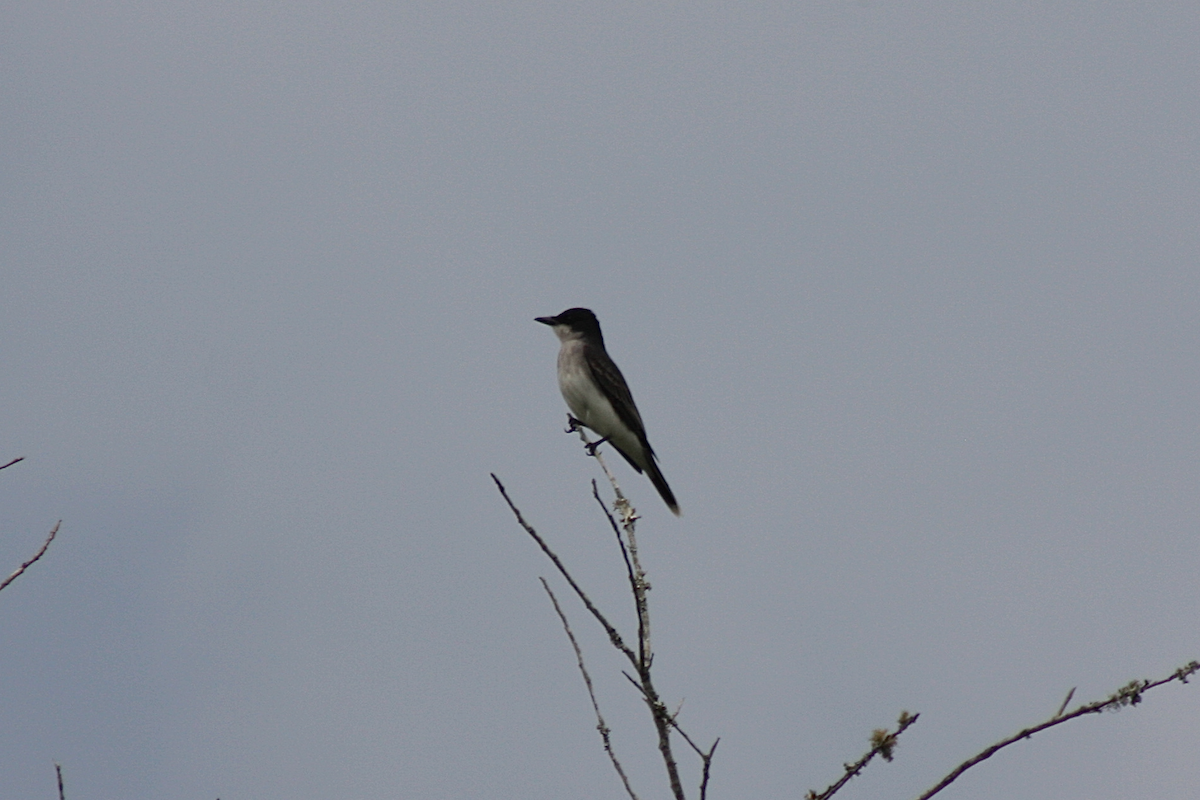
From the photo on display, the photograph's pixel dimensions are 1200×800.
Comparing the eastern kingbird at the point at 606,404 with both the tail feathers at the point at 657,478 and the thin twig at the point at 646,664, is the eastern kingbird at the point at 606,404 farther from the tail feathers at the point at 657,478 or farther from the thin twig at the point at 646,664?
the thin twig at the point at 646,664

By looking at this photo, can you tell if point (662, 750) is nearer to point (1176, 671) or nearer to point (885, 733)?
point (885, 733)

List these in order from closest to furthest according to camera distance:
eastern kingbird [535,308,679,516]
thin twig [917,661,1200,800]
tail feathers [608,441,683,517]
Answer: thin twig [917,661,1200,800]
eastern kingbird [535,308,679,516]
tail feathers [608,441,683,517]

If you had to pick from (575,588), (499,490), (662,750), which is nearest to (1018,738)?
(662,750)

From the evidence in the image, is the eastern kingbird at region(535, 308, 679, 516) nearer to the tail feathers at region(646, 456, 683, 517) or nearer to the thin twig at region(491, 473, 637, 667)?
the tail feathers at region(646, 456, 683, 517)

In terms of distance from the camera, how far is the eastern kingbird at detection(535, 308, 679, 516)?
14.3 metres

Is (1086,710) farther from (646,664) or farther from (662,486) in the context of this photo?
(662,486)

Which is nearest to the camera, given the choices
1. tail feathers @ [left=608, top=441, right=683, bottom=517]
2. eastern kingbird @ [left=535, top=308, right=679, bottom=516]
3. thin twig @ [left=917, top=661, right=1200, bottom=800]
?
thin twig @ [left=917, top=661, right=1200, bottom=800]

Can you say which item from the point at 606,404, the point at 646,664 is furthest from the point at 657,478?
the point at 646,664

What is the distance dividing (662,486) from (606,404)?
102 cm

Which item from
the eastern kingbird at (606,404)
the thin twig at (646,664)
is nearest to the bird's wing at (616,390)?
the eastern kingbird at (606,404)

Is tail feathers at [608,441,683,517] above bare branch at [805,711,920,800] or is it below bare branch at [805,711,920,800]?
above

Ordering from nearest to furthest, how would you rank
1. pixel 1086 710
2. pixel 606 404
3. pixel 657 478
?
1. pixel 1086 710
2. pixel 606 404
3. pixel 657 478

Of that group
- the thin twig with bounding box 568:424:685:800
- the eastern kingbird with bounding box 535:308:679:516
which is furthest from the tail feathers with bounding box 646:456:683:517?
the thin twig with bounding box 568:424:685:800

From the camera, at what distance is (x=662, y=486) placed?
1450 cm
